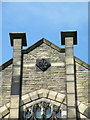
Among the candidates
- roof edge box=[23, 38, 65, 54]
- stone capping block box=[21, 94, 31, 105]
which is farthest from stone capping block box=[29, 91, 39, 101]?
roof edge box=[23, 38, 65, 54]

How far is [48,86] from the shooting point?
38.6 ft

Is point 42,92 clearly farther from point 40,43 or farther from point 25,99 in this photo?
point 40,43

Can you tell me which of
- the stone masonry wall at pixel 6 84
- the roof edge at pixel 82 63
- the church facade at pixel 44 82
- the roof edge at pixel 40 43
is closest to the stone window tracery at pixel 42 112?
the church facade at pixel 44 82

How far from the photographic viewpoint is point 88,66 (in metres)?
12.2

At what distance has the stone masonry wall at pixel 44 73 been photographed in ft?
38.5

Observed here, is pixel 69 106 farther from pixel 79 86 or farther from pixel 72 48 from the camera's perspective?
pixel 72 48

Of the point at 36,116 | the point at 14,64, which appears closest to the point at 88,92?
the point at 36,116

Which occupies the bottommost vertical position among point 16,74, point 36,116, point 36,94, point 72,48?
point 36,116

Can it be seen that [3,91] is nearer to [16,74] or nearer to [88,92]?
[16,74]

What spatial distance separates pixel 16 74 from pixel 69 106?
2340 mm

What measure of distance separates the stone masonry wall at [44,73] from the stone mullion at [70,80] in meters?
0.20

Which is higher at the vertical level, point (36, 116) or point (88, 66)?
point (88, 66)

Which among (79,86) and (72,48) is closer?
(79,86)

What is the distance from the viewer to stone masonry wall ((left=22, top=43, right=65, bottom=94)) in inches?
463
